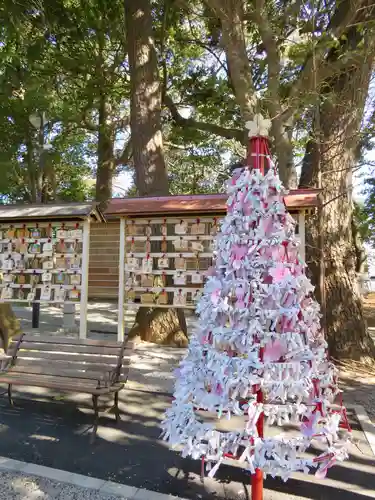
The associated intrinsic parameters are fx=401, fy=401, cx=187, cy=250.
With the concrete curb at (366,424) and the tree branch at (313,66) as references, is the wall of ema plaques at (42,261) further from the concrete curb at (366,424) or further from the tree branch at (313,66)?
the concrete curb at (366,424)

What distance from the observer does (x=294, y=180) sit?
21.2 feet

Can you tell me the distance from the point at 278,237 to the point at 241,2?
4981 mm

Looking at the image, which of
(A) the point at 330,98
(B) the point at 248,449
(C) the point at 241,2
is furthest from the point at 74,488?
(C) the point at 241,2

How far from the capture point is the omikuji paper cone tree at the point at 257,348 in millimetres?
2605

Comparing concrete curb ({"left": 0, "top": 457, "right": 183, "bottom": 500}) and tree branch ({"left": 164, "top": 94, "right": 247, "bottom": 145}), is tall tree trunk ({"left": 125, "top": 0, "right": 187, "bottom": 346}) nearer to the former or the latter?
tree branch ({"left": 164, "top": 94, "right": 247, "bottom": 145})

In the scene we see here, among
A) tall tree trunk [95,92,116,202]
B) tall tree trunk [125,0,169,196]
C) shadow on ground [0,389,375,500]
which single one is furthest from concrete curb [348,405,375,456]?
tall tree trunk [95,92,116,202]

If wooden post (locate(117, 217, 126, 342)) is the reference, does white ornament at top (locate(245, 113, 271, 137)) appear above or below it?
above

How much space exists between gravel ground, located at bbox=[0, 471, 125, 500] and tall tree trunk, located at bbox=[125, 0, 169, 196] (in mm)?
5409

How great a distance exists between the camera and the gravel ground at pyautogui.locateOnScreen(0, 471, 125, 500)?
2.92m

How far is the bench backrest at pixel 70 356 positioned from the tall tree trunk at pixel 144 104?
370 centimetres

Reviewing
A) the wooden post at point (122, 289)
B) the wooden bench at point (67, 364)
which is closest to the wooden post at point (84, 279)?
the wooden post at point (122, 289)

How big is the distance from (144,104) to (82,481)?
6.78 m

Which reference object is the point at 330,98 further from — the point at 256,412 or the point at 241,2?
the point at 256,412

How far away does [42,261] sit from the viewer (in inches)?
244
